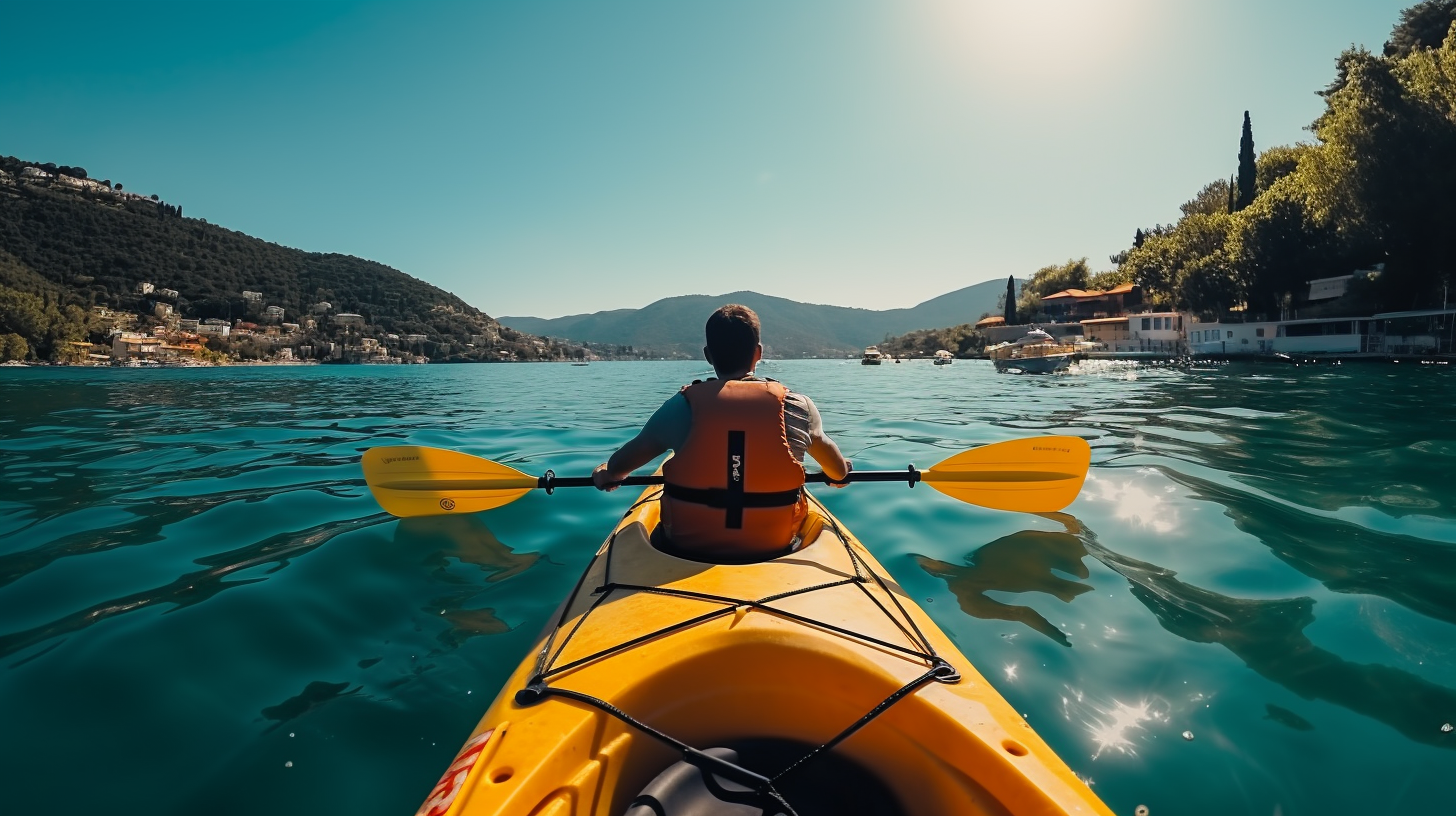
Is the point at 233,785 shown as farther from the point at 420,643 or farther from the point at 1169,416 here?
the point at 1169,416

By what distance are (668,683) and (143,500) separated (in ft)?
24.8

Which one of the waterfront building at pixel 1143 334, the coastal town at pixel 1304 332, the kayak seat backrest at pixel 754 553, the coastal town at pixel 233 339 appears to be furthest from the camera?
the coastal town at pixel 233 339

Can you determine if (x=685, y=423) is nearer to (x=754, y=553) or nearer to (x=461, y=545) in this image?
(x=754, y=553)

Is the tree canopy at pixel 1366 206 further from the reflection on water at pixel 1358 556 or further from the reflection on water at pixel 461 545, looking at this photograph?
the reflection on water at pixel 461 545

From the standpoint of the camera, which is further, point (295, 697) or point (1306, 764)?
point (295, 697)

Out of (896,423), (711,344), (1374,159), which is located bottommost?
(896,423)

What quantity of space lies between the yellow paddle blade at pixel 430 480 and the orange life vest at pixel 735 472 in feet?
8.60

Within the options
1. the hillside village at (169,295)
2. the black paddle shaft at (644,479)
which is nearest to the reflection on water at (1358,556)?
the black paddle shaft at (644,479)

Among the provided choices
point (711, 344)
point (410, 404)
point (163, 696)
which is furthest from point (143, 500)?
point (410, 404)

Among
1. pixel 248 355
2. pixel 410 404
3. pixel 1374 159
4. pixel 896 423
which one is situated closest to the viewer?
pixel 896 423

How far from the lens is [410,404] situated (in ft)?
66.0

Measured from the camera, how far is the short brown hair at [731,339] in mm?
3400

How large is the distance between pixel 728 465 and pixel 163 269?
12054 centimetres

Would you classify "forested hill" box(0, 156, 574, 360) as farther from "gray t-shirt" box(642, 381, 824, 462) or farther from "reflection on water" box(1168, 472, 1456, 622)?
"reflection on water" box(1168, 472, 1456, 622)
